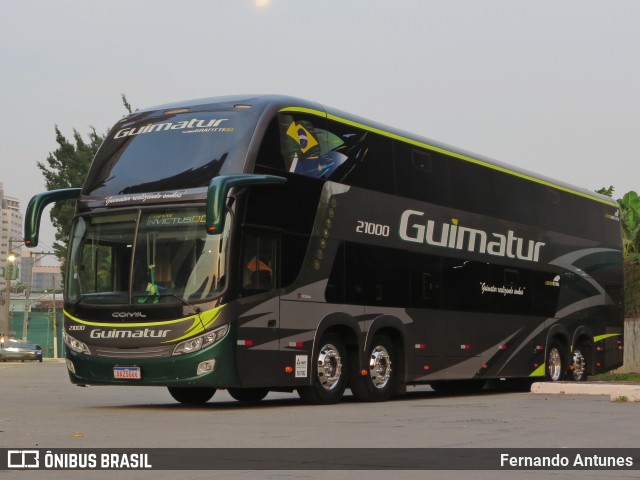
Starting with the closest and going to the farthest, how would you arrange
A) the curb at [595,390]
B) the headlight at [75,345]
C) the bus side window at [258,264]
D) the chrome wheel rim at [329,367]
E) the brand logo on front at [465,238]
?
the bus side window at [258,264] < the headlight at [75,345] < the chrome wheel rim at [329,367] < the curb at [595,390] < the brand logo on front at [465,238]

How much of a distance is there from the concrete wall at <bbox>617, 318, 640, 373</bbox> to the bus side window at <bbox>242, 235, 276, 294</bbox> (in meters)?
20.6

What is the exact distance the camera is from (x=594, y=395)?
21.3 meters

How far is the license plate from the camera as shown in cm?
1681

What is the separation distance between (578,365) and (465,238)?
5.98m

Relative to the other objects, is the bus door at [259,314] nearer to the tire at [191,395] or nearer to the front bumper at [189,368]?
the front bumper at [189,368]

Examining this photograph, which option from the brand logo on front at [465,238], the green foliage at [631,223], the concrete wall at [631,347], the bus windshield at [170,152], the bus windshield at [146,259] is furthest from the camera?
the green foliage at [631,223]

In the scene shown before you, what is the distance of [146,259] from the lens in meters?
17.0

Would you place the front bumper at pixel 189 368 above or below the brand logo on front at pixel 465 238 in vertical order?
below

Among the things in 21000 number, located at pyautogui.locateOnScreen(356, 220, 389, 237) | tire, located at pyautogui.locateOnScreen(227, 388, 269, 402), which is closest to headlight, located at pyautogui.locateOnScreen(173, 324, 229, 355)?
21000 number, located at pyautogui.locateOnScreen(356, 220, 389, 237)

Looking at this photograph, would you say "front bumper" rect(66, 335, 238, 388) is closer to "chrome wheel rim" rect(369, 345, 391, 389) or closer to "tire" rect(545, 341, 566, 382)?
"chrome wheel rim" rect(369, 345, 391, 389)

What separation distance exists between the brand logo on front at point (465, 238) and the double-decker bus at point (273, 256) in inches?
1.7

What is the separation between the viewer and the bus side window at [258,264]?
55.7 ft

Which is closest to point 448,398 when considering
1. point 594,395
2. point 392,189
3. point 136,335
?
point 594,395

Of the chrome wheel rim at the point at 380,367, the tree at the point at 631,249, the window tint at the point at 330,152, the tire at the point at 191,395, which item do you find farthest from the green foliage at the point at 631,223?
the tire at the point at 191,395
